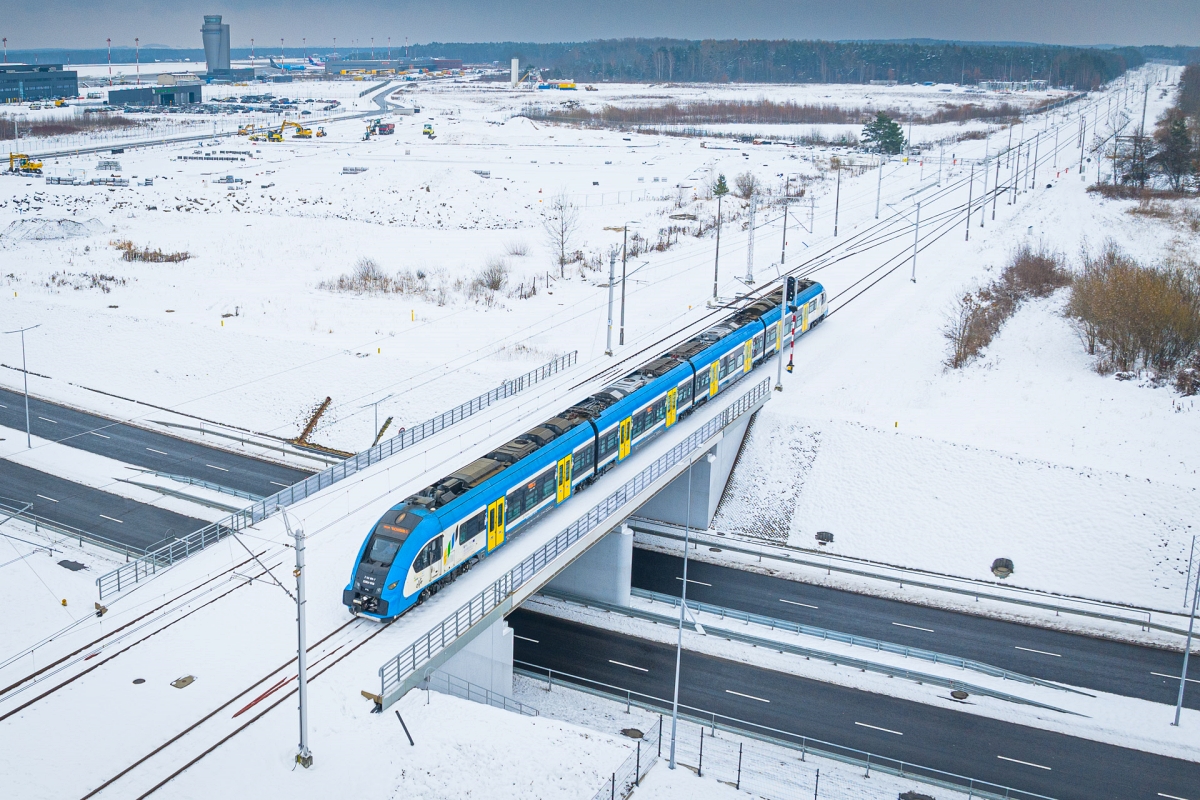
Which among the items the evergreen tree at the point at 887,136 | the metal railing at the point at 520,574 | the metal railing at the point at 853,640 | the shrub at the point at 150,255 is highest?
the evergreen tree at the point at 887,136

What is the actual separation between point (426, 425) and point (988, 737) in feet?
87.5

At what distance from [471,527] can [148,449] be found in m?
29.0

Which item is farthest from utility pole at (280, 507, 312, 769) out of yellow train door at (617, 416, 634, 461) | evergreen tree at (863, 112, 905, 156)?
evergreen tree at (863, 112, 905, 156)

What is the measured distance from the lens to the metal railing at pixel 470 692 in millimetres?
30703

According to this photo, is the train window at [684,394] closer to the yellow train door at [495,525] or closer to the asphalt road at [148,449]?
the yellow train door at [495,525]

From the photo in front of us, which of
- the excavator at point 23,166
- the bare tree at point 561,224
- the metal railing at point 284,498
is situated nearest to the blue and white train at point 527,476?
the metal railing at point 284,498

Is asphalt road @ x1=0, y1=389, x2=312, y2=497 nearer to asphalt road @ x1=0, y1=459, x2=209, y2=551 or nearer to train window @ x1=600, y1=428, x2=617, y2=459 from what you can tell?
asphalt road @ x1=0, y1=459, x2=209, y2=551

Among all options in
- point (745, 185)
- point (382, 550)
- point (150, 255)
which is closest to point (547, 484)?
point (382, 550)

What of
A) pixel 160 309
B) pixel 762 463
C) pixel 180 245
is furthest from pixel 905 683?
pixel 180 245

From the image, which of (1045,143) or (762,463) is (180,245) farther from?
(1045,143)

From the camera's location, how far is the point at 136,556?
42.3 meters

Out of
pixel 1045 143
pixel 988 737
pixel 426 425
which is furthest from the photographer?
pixel 1045 143

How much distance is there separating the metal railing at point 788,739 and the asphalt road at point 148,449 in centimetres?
2134

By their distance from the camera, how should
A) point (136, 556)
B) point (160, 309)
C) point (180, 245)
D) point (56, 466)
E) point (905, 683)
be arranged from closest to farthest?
point (905, 683) < point (136, 556) < point (56, 466) < point (160, 309) < point (180, 245)
